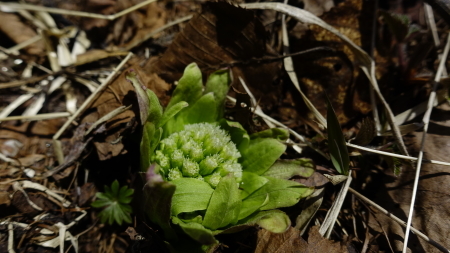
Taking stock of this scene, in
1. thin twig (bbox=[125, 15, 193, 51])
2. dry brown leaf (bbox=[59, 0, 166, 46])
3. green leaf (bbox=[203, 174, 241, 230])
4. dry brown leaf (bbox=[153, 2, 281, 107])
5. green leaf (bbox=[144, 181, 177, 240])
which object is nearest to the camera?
green leaf (bbox=[144, 181, 177, 240])

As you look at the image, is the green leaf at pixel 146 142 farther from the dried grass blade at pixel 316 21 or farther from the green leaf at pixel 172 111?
the dried grass blade at pixel 316 21

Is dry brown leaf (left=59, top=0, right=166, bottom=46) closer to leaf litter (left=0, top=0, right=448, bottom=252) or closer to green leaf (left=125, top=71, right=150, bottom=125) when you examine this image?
leaf litter (left=0, top=0, right=448, bottom=252)

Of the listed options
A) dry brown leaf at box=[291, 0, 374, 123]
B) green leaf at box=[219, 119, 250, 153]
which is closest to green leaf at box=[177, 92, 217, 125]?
green leaf at box=[219, 119, 250, 153]

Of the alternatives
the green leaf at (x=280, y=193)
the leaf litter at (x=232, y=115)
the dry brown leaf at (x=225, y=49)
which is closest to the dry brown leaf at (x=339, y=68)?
the leaf litter at (x=232, y=115)

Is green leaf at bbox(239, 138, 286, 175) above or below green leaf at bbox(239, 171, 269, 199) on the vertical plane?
above

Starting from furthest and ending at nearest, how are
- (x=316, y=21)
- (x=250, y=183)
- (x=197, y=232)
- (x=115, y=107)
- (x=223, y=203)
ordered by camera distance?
(x=316, y=21), (x=115, y=107), (x=250, y=183), (x=223, y=203), (x=197, y=232)

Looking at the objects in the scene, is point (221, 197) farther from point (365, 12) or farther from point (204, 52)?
point (365, 12)

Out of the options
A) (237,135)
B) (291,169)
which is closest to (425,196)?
(291,169)

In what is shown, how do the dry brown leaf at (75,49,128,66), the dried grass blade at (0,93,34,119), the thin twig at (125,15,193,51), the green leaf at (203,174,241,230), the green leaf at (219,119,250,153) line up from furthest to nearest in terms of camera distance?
1. the thin twig at (125,15,193,51)
2. the dry brown leaf at (75,49,128,66)
3. the dried grass blade at (0,93,34,119)
4. the green leaf at (219,119,250,153)
5. the green leaf at (203,174,241,230)

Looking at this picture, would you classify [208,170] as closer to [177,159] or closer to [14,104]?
[177,159]
